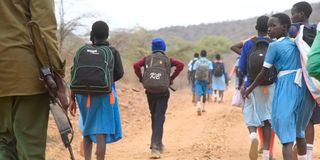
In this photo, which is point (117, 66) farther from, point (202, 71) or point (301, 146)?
point (202, 71)

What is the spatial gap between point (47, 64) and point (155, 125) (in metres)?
4.96

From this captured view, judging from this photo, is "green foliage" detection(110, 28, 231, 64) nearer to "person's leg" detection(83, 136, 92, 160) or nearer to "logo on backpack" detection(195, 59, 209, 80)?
"logo on backpack" detection(195, 59, 209, 80)

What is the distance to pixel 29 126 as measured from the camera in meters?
4.18

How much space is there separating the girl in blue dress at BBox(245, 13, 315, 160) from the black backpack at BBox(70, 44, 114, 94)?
1824 millimetres

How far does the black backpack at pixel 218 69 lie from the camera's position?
21500 mm

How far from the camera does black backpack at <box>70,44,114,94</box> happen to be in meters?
6.36

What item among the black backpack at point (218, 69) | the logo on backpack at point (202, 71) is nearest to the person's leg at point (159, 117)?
the logo on backpack at point (202, 71)

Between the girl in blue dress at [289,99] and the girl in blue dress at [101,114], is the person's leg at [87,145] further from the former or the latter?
the girl in blue dress at [289,99]

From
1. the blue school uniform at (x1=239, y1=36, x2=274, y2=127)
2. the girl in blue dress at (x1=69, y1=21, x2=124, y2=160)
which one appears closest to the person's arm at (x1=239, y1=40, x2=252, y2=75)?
the blue school uniform at (x1=239, y1=36, x2=274, y2=127)

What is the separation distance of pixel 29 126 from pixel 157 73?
15.0 ft

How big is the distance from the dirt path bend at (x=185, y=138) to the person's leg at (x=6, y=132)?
394 centimetres

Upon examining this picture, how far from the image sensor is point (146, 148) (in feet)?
33.2

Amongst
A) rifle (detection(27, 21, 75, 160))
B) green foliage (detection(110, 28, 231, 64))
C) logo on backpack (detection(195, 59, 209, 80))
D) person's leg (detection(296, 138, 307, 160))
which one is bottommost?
green foliage (detection(110, 28, 231, 64))

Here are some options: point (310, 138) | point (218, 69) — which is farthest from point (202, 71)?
point (310, 138)
